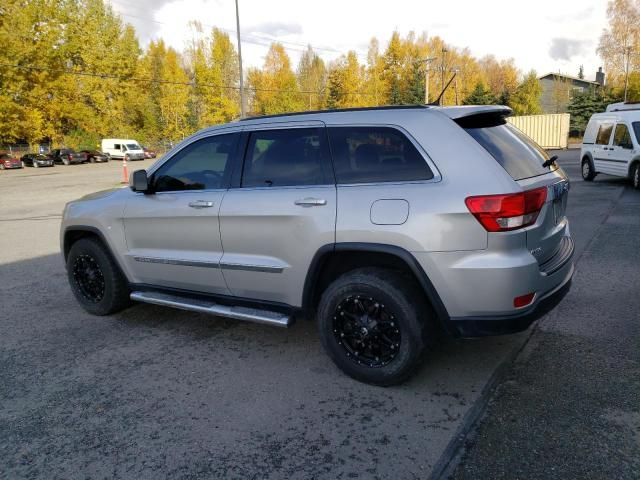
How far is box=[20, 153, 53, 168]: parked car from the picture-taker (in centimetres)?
3991

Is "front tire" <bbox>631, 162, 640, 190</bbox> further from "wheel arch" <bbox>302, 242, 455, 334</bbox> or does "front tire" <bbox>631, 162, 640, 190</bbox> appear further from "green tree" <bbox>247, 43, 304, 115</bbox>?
"green tree" <bbox>247, 43, 304, 115</bbox>

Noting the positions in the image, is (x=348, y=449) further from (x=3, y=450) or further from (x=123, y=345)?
(x=123, y=345)

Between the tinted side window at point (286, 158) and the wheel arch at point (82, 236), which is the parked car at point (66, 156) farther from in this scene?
the tinted side window at point (286, 158)

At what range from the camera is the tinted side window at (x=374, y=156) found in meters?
3.16

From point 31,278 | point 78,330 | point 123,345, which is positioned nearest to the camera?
point 123,345

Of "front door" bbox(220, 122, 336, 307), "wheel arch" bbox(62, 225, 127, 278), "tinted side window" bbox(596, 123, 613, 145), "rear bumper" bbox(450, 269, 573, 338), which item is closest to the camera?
"rear bumper" bbox(450, 269, 573, 338)

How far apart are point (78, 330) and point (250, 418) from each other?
2392mm

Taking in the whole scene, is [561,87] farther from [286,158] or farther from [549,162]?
[286,158]

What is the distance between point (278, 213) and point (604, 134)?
556 inches

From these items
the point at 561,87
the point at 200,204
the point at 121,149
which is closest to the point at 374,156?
the point at 200,204

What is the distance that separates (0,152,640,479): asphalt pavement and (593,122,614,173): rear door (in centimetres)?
1112

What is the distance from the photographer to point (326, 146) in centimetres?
352

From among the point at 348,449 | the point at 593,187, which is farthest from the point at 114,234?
the point at 593,187

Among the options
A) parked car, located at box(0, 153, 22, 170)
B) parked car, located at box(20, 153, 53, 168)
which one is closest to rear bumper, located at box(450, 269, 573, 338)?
parked car, located at box(0, 153, 22, 170)
